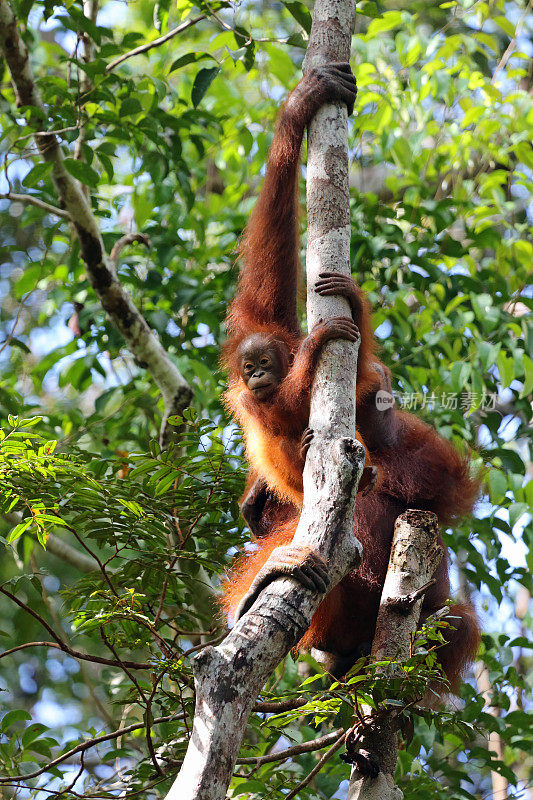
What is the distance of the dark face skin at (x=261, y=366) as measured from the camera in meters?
3.08

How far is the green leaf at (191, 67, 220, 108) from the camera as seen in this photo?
12.7ft

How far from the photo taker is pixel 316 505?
199 cm

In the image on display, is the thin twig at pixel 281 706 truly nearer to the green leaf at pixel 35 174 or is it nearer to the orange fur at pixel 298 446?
the orange fur at pixel 298 446

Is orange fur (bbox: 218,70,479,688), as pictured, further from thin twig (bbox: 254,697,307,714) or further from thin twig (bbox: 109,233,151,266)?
thin twig (bbox: 109,233,151,266)

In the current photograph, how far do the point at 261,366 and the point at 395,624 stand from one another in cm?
109

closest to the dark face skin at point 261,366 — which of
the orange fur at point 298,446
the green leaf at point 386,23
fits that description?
the orange fur at point 298,446

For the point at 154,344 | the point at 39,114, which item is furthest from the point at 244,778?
the point at 39,114

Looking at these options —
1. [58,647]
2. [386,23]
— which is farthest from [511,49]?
[58,647]

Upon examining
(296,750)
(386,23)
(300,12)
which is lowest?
(296,750)

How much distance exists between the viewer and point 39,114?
377 cm

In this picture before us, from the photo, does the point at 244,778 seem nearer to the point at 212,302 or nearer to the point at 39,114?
the point at 212,302

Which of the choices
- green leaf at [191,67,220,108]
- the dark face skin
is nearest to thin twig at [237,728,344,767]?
the dark face skin

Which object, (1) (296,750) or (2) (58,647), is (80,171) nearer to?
(2) (58,647)

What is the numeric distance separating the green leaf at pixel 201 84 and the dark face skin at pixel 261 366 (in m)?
1.32
